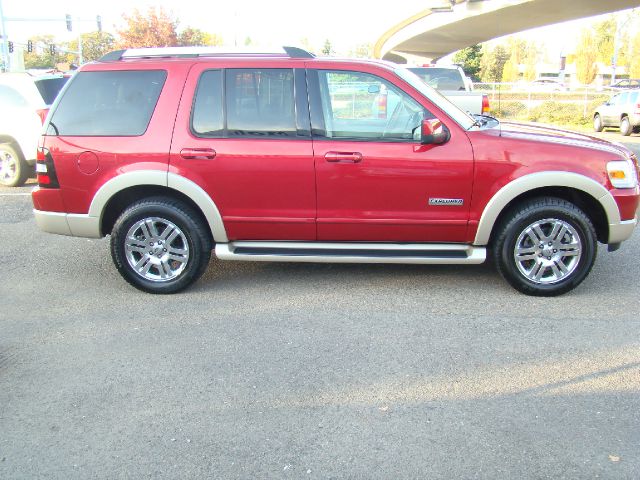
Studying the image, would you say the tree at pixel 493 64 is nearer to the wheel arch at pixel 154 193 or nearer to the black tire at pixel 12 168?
the black tire at pixel 12 168

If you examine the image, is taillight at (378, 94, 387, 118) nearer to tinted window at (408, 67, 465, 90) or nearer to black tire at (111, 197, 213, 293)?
black tire at (111, 197, 213, 293)

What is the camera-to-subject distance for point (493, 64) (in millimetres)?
72938

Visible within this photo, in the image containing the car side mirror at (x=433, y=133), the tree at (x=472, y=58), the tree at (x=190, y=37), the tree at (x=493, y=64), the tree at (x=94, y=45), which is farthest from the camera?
the tree at (x=493, y=64)

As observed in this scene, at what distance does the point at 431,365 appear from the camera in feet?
12.6

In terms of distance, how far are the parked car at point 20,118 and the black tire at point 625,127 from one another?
55.8 ft

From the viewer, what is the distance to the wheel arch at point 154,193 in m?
4.96

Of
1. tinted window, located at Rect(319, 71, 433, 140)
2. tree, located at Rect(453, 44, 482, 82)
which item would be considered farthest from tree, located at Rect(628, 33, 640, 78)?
tinted window, located at Rect(319, 71, 433, 140)

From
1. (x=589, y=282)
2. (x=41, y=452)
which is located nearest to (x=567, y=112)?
(x=589, y=282)

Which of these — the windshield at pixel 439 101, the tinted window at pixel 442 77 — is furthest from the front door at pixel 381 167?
the tinted window at pixel 442 77

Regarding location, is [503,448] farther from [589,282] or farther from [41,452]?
[589,282]

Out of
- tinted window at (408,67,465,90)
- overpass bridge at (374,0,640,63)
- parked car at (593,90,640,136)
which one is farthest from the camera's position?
overpass bridge at (374,0,640,63)

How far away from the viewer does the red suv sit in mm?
4816

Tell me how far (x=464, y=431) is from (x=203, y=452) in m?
1.34

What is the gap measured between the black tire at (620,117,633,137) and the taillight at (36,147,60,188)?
1869 centimetres
